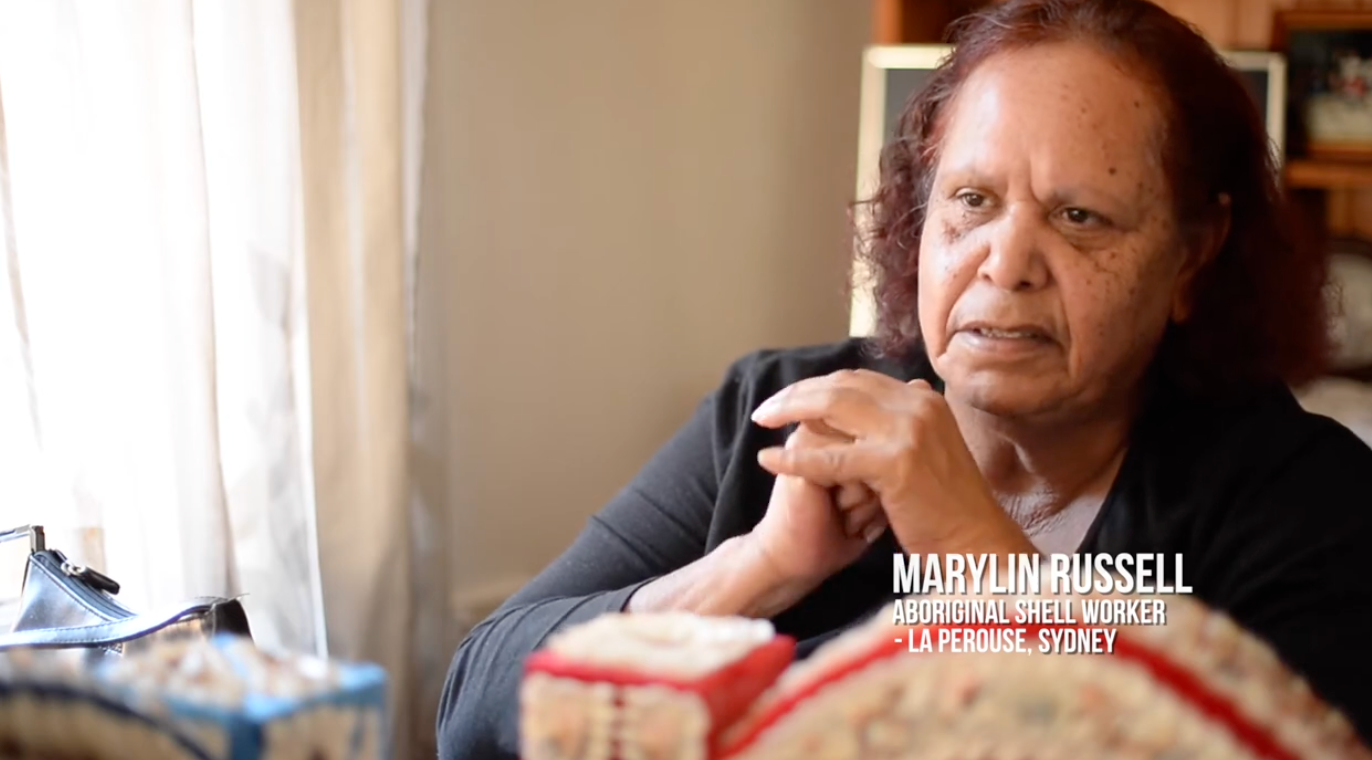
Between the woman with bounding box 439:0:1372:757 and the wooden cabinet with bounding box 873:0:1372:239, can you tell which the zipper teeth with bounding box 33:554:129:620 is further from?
the wooden cabinet with bounding box 873:0:1372:239

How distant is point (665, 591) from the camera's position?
3.09ft

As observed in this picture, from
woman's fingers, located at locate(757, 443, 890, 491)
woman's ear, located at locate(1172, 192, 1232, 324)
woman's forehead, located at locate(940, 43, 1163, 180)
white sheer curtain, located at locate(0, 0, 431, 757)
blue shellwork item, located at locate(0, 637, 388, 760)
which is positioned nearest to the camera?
blue shellwork item, located at locate(0, 637, 388, 760)

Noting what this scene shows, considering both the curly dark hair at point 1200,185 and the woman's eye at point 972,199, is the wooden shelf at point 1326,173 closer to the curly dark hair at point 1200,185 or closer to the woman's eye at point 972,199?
the curly dark hair at point 1200,185

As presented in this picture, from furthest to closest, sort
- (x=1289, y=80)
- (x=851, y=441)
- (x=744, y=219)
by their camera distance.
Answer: (x=744, y=219), (x=1289, y=80), (x=851, y=441)

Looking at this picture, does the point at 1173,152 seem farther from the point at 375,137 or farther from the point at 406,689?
the point at 406,689

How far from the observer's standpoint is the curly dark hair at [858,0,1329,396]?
974mm

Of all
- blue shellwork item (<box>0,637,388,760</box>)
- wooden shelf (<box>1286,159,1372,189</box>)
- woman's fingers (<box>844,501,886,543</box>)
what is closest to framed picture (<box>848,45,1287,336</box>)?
wooden shelf (<box>1286,159,1372,189</box>)

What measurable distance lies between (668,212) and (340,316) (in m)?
0.91

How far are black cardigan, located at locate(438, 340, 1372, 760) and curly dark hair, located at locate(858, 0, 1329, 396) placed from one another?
0.04 metres

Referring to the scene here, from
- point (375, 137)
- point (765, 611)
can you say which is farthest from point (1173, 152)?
point (375, 137)

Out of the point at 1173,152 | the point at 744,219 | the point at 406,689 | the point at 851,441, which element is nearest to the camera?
the point at 851,441

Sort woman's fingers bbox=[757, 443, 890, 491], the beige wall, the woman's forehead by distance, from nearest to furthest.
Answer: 1. woman's fingers bbox=[757, 443, 890, 491]
2. the woman's forehead
3. the beige wall

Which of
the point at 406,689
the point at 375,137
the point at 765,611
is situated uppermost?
the point at 375,137

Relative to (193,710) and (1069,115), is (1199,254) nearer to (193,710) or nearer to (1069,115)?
(1069,115)
